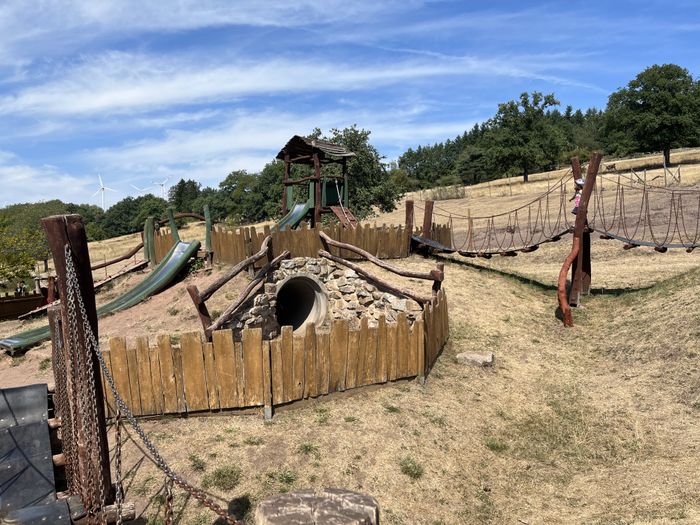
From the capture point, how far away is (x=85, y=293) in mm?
4430

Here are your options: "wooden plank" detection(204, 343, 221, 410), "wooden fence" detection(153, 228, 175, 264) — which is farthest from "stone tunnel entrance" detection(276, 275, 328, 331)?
"wooden plank" detection(204, 343, 221, 410)

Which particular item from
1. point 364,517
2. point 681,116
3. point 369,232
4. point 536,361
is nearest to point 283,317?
point 369,232

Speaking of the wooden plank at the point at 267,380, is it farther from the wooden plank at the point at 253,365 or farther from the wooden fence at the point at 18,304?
the wooden fence at the point at 18,304

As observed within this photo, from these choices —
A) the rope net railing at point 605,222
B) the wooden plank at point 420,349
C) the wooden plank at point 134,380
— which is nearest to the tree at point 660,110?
the rope net railing at point 605,222

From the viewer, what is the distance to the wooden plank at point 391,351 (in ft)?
27.8

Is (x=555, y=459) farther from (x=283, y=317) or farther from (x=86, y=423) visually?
Answer: (x=283, y=317)

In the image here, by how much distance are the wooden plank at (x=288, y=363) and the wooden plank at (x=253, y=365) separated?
1.15ft

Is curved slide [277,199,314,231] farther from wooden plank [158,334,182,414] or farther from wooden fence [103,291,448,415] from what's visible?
wooden plank [158,334,182,414]

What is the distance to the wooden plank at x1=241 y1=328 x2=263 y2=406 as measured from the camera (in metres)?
7.30

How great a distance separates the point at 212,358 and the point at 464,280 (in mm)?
9362

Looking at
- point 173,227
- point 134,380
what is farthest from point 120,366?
point 173,227

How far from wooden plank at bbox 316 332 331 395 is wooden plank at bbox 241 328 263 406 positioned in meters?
0.92

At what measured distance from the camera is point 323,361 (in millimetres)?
7945

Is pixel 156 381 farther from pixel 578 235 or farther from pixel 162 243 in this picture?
pixel 162 243
